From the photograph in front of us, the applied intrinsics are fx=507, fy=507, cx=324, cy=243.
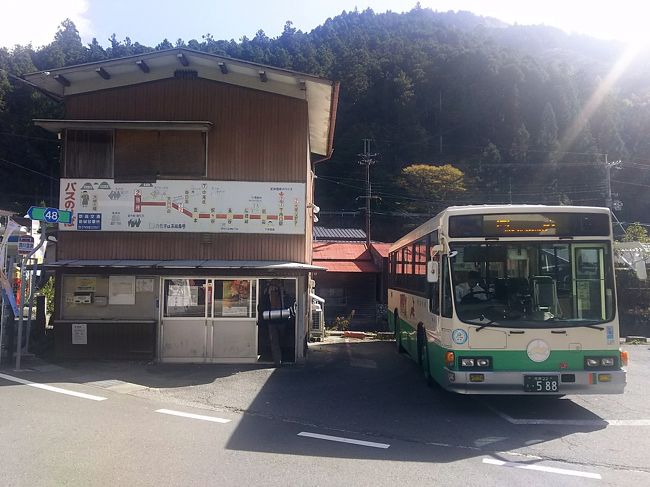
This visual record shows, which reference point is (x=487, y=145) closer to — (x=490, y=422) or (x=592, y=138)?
(x=592, y=138)

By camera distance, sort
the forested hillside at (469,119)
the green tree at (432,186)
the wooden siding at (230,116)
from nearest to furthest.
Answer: the wooden siding at (230,116) < the green tree at (432,186) < the forested hillside at (469,119)

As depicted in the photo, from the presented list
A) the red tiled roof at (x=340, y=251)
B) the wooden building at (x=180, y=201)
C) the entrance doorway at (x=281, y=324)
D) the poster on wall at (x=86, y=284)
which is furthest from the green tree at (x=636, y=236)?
the poster on wall at (x=86, y=284)

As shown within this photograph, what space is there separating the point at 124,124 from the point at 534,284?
10035 millimetres

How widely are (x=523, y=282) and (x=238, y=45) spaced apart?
63.2 metres

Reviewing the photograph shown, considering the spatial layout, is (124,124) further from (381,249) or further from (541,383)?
(381,249)

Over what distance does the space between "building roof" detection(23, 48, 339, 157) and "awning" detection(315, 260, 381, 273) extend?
17.2 m

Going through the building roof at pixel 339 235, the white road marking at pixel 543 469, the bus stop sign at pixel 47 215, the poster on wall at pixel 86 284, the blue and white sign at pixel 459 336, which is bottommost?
the white road marking at pixel 543 469

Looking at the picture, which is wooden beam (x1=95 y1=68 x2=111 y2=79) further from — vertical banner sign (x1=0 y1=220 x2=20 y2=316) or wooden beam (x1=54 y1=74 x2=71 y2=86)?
vertical banner sign (x1=0 y1=220 x2=20 y2=316)

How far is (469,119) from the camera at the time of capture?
67.8 meters

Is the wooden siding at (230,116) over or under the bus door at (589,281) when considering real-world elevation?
over

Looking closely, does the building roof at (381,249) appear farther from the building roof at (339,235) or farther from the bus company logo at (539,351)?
the bus company logo at (539,351)

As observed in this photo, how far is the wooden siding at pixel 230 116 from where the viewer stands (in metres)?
12.8

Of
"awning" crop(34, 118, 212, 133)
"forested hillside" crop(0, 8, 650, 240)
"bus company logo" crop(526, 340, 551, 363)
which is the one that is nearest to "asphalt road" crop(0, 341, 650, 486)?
"bus company logo" crop(526, 340, 551, 363)

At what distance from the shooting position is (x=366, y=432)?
6859 mm
